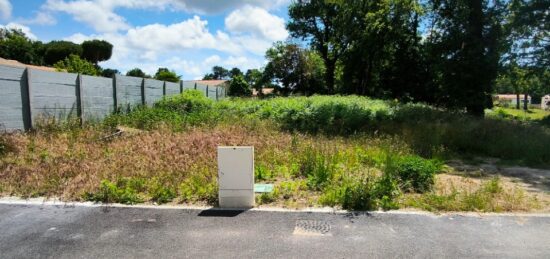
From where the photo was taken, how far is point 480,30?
17.7 metres

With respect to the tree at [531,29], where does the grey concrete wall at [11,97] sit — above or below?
below

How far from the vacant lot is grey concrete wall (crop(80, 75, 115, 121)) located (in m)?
0.69

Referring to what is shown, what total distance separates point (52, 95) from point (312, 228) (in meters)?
9.78

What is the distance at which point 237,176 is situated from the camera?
5238 millimetres

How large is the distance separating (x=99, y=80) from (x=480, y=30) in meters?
17.3

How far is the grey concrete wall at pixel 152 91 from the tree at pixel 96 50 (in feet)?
169

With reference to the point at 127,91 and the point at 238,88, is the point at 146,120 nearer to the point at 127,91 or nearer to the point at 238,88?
the point at 127,91

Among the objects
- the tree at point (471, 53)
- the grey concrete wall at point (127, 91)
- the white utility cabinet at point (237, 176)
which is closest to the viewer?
the white utility cabinet at point (237, 176)

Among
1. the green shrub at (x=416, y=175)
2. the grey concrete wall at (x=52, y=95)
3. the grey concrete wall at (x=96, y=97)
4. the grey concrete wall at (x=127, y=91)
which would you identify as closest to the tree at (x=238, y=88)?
the grey concrete wall at (x=127, y=91)

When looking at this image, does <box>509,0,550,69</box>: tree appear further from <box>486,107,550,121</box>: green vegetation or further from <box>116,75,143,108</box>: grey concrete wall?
<box>116,75,143,108</box>: grey concrete wall

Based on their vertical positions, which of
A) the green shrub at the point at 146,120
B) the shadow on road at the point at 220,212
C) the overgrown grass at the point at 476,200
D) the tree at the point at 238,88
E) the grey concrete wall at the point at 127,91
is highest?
the tree at the point at 238,88

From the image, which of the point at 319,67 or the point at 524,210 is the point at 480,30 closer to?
the point at 524,210

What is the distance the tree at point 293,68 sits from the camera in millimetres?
37688

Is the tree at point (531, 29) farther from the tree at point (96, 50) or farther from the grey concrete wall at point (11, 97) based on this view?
the tree at point (96, 50)
